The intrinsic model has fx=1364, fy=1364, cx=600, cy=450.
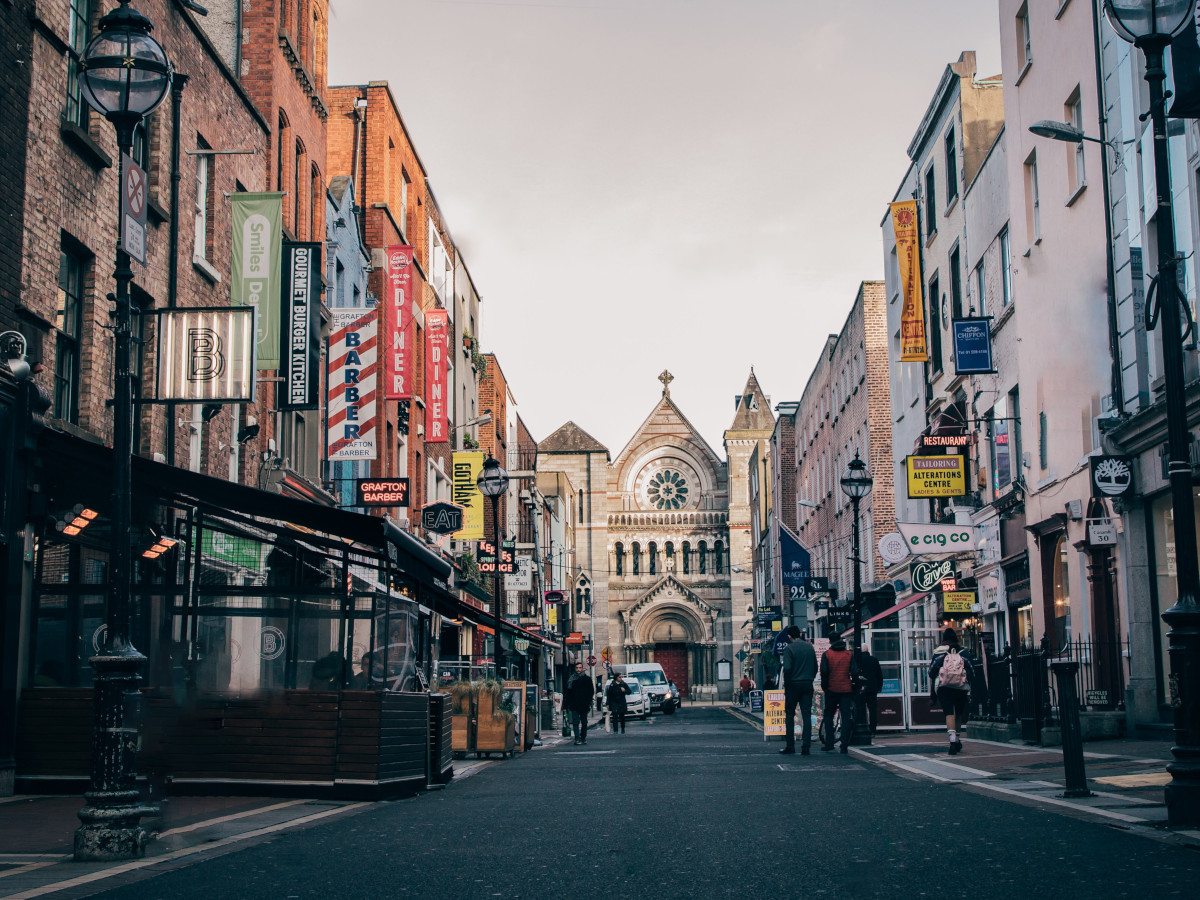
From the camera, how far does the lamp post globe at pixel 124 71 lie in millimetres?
9195

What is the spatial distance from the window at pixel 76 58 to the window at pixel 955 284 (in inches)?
788

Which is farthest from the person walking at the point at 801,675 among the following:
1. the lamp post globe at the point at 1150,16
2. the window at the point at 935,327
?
the window at the point at 935,327

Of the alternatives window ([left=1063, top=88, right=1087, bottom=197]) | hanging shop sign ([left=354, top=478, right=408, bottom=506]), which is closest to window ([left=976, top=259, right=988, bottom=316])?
window ([left=1063, top=88, right=1087, bottom=197])

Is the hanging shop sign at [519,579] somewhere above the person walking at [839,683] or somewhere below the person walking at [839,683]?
above

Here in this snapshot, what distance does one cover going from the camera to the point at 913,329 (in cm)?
3216

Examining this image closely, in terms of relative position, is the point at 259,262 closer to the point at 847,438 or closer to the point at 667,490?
the point at 847,438

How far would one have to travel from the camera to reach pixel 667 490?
3543 inches

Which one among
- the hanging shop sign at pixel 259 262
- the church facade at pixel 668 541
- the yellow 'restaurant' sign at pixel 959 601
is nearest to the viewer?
the hanging shop sign at pixel 259 262

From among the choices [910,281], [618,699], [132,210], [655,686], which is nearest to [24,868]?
[132,210]

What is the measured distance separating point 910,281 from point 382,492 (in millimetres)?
14097

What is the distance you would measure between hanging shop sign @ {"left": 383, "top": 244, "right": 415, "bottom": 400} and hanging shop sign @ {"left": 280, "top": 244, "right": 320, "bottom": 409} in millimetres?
8314

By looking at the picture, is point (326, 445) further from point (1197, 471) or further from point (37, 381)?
point (1197, 471)

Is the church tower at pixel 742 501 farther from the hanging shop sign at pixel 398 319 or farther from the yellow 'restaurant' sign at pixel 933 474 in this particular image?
the yellow 'restaurant' sign at pixel 933 474

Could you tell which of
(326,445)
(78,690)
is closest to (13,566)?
(78,690)
